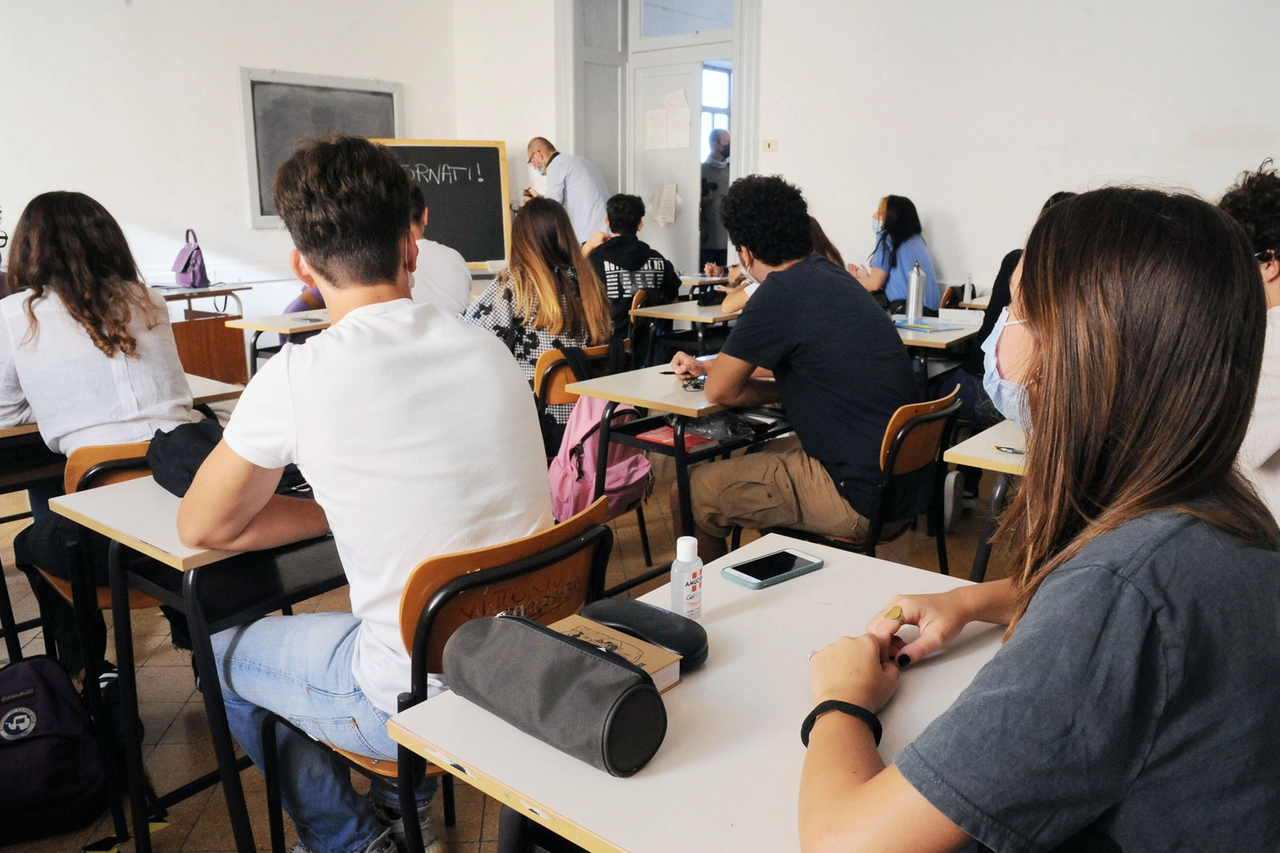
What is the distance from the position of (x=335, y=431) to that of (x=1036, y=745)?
949 millimetres

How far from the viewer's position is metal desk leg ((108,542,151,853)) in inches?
65.0

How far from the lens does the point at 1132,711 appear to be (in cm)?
68

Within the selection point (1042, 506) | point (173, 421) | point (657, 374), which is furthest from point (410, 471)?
point (657, 374)

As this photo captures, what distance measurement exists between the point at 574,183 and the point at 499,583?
6.32 meters

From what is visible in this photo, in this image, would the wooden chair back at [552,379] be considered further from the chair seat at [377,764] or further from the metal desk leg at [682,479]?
the chair seat at [377,764]

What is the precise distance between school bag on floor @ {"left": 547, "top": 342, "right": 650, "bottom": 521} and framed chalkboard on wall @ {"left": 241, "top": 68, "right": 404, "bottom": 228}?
185 inches

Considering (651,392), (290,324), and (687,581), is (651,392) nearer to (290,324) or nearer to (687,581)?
(687,581)

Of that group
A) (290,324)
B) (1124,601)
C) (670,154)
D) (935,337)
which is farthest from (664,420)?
(670,154)

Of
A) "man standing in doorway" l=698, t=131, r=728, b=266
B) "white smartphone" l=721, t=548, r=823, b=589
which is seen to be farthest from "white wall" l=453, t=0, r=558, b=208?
"white smartphone" l=721, t=548, r=823, b=589

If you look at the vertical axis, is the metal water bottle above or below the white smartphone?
above

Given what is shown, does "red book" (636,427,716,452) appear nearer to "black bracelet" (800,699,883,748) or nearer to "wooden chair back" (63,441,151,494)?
"wooden chair back" (63,441,151,494)

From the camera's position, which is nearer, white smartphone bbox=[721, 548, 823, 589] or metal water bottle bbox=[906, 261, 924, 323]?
white smartphone bbox=[721, 548, 823, 589]

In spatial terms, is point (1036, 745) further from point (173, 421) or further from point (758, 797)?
point (173, 421)

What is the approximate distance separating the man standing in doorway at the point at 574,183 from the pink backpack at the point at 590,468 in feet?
15.2
